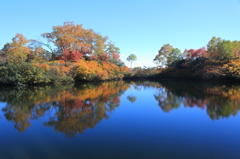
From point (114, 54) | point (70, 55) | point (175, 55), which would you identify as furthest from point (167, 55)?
point (70, 55)

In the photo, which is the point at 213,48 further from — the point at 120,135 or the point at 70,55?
the point at 120,135

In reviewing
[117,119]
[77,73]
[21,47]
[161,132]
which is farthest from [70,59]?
[161,132]

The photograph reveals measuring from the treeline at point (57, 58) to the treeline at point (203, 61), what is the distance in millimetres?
12515

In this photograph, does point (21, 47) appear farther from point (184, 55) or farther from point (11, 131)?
point (184, 55)

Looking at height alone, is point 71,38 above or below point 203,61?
above

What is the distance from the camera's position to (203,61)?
95.0 ft

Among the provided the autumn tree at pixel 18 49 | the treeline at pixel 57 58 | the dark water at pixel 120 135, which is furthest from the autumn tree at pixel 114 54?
the dark water at pixel 120 135

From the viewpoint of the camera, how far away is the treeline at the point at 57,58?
1714cm

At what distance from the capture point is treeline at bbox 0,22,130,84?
1714cm

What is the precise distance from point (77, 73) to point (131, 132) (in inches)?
739

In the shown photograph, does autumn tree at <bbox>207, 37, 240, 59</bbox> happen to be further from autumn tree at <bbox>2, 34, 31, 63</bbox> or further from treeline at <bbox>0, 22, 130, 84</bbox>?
autumn tree at <bbox>2, 34, 31, 63</bbox>

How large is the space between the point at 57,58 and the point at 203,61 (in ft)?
76.5

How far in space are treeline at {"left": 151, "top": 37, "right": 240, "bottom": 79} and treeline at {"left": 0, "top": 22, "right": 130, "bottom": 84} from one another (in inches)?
493

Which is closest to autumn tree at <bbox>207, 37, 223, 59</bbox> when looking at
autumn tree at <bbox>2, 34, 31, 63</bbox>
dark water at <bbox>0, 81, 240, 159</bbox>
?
dark water at <bbox>0, 81, 240, 159</bbox>
